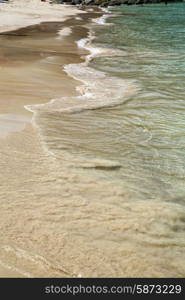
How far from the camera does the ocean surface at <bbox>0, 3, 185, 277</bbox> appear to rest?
3.49 m

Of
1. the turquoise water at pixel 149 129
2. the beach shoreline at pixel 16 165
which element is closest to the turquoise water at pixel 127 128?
the turquoise water at pixel 149 129

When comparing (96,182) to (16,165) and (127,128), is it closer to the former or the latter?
(16,165)

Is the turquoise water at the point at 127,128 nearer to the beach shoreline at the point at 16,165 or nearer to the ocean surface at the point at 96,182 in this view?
the ocean surface at the point at 96,182

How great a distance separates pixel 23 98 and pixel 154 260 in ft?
17.3

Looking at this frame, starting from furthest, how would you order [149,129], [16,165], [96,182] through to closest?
1. [149,129]
2. [16,165]
3. [96,182]

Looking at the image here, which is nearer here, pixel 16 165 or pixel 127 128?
pixel 16 165

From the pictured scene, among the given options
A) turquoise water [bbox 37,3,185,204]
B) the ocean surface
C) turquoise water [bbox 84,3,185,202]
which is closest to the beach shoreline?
the ocean surface

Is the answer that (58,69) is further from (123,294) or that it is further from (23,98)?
(123,294)

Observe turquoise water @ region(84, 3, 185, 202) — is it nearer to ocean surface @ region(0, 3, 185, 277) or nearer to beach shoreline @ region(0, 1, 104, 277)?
ocean surface @ region(0, 3, 185, 277)

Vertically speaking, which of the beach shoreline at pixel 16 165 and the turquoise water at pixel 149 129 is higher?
the beach shoreline at pixel 16 165

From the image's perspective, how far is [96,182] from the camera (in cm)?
480

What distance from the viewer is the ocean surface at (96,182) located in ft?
11.5

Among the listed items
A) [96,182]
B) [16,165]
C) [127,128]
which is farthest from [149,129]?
[16,165]

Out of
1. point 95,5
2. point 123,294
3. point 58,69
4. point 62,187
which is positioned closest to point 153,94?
point 58,69
